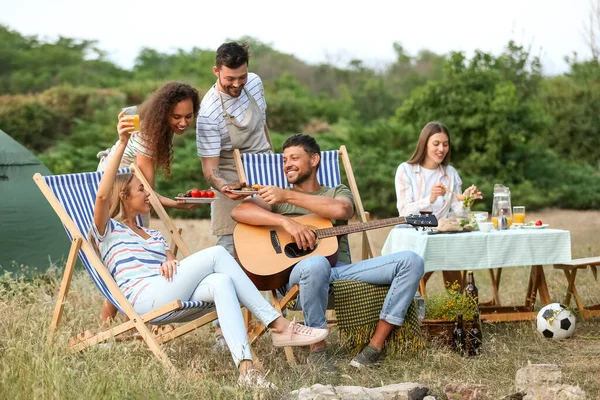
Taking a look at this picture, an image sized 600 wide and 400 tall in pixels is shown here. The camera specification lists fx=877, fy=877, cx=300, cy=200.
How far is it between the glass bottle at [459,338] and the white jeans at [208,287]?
1154 millimetres

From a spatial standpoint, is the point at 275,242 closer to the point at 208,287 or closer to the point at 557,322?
the point at 208,287

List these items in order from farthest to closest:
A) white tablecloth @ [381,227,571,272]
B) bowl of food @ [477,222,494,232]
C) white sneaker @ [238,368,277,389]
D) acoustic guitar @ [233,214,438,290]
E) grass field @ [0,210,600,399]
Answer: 1. bowl of food @ [477,222,494,232]
2. white tablecloth @ [381,227,571,272]
3. acoustic guitar @ [233,214,438,290]
4. white sneaker @ [238,368,277,389]
5. grass field @ [0,210,600,399]

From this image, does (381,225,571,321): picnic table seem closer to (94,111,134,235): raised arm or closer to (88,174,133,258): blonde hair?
(88,174,133,258): blonde hair

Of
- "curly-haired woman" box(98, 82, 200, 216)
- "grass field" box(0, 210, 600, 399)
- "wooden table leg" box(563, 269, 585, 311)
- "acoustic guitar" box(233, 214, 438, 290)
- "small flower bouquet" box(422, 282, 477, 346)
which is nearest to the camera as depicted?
"grass field" box(0, 210, 600, 399)

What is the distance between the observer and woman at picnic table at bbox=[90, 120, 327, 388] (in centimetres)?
404

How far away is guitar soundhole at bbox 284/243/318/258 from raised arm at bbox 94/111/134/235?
0.94m

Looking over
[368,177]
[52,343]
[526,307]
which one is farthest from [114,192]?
[368,177]

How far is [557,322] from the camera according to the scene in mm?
5102

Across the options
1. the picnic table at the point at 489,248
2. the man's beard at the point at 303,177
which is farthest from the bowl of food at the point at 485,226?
the man's beard at the point at 303,177

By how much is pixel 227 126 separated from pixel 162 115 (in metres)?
0.55

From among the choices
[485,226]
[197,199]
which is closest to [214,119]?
[197,199]

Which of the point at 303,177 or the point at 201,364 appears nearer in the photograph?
the point at 201,364

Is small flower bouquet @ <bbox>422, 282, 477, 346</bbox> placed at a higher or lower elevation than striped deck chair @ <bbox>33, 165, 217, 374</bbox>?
lower

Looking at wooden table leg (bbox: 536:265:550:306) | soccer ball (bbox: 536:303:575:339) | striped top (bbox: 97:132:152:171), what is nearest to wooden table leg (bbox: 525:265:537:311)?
wooden table leg (bbox: 536:265:550:306)
